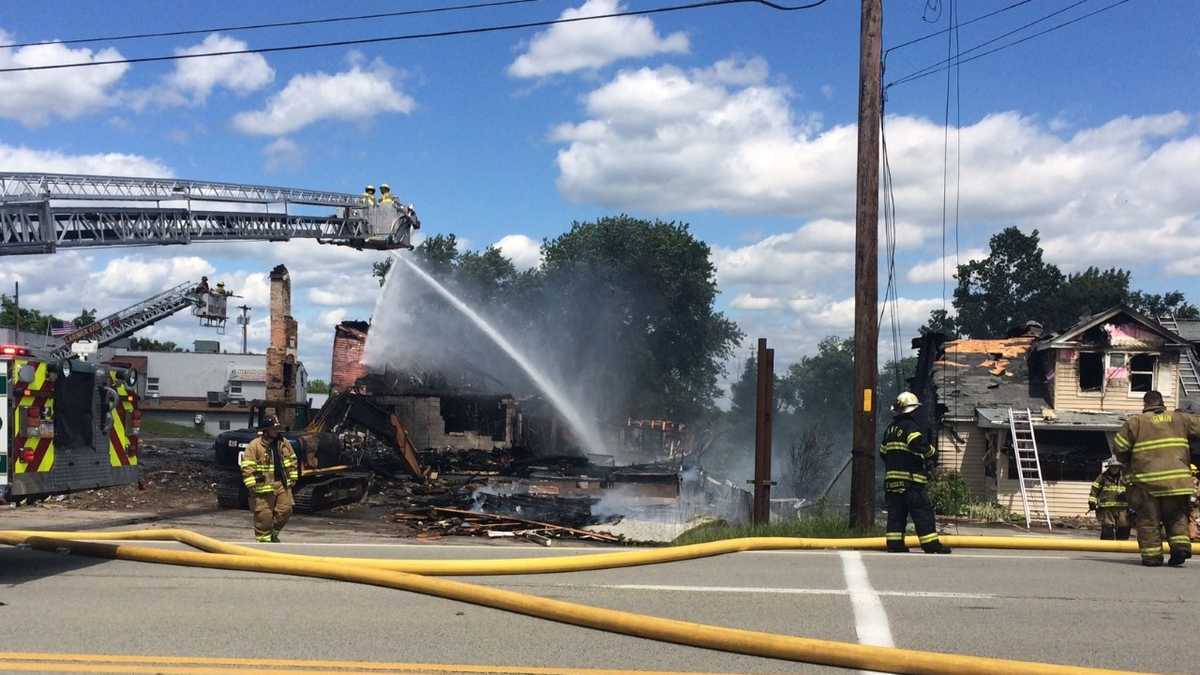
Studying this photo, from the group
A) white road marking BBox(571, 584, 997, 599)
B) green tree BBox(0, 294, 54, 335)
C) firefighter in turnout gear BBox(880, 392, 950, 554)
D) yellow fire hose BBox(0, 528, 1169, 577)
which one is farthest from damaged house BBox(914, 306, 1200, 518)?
green tree BBox(0, 294, 54, 335)

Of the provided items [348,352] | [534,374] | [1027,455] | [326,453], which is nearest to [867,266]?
[326,453]

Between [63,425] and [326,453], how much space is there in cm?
1039

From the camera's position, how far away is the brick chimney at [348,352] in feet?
99.7

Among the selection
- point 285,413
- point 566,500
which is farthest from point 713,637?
point 285,413

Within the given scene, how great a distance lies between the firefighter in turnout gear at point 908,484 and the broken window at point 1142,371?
19.1 m

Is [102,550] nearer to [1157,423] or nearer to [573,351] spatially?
[1157,423]

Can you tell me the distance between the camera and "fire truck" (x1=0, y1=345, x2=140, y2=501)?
7711mm

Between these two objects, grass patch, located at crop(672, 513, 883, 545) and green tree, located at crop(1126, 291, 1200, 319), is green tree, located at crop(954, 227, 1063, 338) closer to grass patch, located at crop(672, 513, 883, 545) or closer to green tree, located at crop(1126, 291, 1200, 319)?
green tree, located at crop(1126, 291, 1200, 319)

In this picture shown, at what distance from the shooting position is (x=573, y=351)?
5931cm

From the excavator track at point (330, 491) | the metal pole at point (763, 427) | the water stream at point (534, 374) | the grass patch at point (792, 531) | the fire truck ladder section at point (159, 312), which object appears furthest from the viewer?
the fire truck ladder section at point (159, 312)

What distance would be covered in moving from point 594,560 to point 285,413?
12.7 meters

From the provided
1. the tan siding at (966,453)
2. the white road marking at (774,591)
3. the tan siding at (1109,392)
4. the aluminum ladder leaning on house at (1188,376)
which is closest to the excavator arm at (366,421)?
the white road marking at (774,591)

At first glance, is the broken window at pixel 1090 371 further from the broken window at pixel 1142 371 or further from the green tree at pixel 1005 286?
the green tree at pixel 1005 286

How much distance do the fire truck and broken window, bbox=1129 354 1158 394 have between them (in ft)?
78.8
